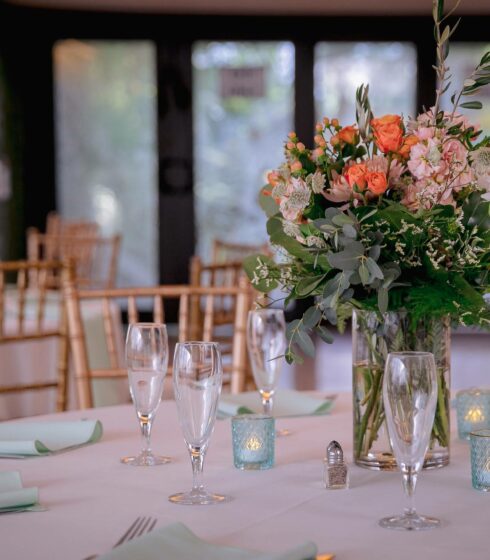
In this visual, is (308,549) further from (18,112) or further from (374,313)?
(18,112)

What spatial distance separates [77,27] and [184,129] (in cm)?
118

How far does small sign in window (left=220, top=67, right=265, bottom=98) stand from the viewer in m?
8.53

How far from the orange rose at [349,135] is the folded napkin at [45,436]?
617mm

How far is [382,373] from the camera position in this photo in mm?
1526

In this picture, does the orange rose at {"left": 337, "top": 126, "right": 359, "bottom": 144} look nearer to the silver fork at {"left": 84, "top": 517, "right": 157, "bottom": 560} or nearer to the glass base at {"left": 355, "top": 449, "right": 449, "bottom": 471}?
the glass base at {"left": 355, "top": 449, "right": 449, "bottom": 471}

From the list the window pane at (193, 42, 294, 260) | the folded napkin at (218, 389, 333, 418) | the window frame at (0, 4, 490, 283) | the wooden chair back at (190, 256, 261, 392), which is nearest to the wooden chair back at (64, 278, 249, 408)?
the wooden chair back at (190, 256, 261, 392)

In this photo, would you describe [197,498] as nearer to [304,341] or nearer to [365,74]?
[304,341]

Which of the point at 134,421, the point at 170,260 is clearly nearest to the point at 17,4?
the point at 170,260

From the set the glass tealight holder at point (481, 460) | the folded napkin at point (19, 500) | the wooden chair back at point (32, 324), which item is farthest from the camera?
the wooden chair back at point (32, 324)

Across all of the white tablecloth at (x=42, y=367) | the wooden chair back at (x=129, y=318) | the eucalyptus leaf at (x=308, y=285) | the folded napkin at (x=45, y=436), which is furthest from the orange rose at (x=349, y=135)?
the white tablecloth at (x=42, y=367)

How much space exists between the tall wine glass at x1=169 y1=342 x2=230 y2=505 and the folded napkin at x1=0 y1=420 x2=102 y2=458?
1.24 feet

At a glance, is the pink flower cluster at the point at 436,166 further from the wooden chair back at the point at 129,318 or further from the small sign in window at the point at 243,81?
the small sign in window at the point at 243,81

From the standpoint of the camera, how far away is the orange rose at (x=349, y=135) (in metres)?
1.55

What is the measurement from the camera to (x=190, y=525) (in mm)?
1230
